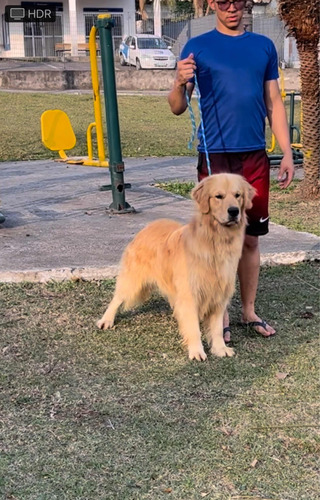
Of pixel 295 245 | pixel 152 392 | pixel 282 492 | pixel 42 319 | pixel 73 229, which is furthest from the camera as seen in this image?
pixel 73 229

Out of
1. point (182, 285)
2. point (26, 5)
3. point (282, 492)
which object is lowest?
point (282, 492)

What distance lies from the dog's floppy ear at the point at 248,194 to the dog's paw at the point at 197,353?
2.90 ft

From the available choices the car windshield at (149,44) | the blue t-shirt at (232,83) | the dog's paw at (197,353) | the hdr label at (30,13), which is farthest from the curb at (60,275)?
the hdr label at (30,13)

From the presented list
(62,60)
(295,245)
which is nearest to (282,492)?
(295,245)

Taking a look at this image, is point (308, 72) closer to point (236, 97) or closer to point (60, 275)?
point (60, 275)

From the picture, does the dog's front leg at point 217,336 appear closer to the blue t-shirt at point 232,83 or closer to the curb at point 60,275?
the blue t-shirt at point 232,83

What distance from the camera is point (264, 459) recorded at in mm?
2963

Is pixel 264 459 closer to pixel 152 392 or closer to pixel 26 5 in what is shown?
pixel 152 392

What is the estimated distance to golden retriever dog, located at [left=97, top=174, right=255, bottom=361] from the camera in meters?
3.85

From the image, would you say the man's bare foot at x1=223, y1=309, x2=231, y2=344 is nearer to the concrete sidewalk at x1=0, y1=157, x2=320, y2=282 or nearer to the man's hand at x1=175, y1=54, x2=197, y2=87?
the concrete sidewalk at x1=0, y1=157, x2=320, y2=282

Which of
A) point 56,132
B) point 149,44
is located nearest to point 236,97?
point 56,132

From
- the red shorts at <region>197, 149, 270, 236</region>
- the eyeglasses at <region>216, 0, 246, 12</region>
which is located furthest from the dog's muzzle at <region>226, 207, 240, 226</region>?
the eyeglasses at <region>216, 0, 246, 12</region>

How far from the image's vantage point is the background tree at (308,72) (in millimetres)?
8305

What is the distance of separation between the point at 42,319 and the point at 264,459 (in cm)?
216
